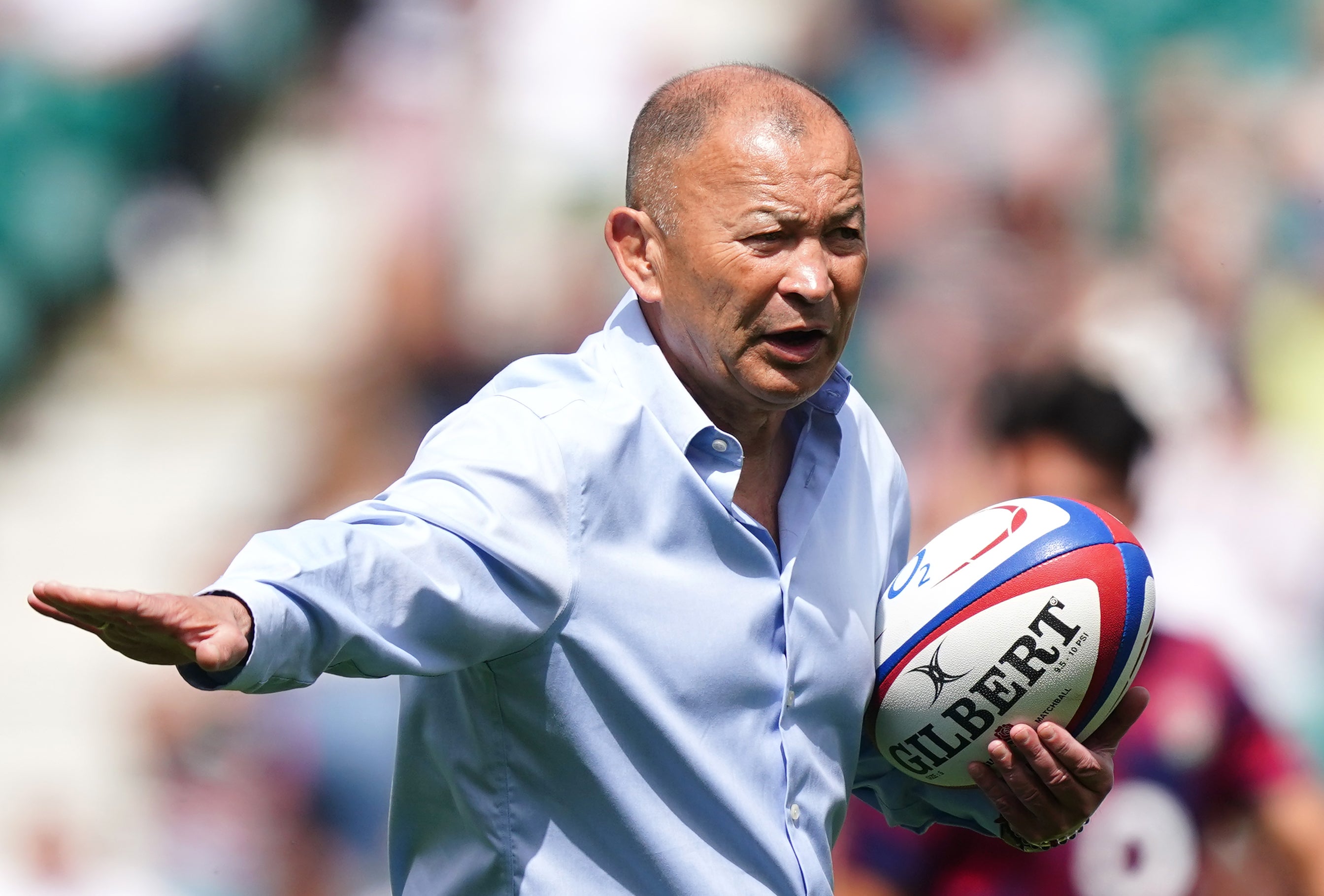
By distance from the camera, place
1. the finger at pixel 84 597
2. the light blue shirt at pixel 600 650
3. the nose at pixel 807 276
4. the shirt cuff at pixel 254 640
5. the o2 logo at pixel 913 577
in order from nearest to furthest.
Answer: the finger at pixel 84 597 → the shirt cuff at pixel 254 640 → the light blue shirt at pixel 600 650 → the nose at pixel 807 276 → the o2 logo at pixel 913 577

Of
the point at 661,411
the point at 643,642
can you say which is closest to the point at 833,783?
the point at 643,642

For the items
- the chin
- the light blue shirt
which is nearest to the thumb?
the light blue shirt

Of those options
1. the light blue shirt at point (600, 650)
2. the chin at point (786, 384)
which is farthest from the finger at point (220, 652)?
the chin at point (786, 384)

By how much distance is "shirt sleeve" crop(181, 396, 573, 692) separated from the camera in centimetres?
178

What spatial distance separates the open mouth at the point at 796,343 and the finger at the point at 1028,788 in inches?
28.7

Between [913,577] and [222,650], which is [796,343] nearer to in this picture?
[913,577]

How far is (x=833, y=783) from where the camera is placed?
2443mm

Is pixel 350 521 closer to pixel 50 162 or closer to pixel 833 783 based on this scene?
pixel 833 783

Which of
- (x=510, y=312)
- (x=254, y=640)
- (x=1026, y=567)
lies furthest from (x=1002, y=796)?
(x=510, y=312)

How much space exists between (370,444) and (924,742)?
2593 mm

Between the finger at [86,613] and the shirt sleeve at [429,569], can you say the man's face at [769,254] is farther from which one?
the finger at [86,613]

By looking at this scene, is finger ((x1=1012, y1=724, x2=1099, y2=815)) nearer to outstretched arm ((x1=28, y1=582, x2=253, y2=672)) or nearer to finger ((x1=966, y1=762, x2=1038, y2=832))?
finger ((x1=966, y1=762, x2=1038, y2=832))

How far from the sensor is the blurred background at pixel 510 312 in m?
4.48

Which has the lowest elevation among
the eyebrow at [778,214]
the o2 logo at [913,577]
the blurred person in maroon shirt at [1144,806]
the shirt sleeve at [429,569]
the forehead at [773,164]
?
the blurred person in maroon shirt at [1144,806]
